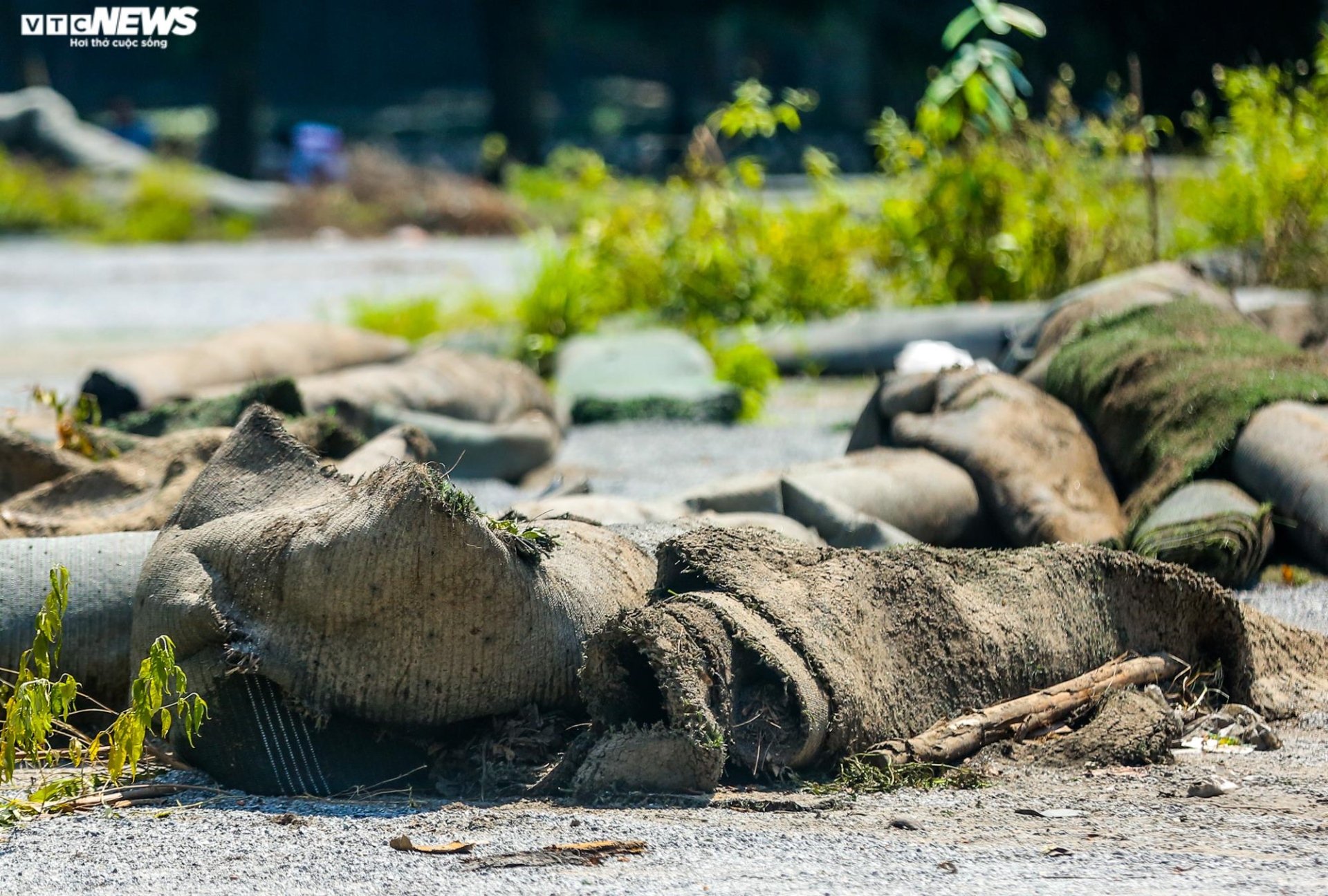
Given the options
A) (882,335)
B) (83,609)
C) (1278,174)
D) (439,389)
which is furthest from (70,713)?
(1278,174)

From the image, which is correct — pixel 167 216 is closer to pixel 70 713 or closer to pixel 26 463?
pixel 26 463

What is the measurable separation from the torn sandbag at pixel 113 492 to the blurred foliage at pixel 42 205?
15890 mm

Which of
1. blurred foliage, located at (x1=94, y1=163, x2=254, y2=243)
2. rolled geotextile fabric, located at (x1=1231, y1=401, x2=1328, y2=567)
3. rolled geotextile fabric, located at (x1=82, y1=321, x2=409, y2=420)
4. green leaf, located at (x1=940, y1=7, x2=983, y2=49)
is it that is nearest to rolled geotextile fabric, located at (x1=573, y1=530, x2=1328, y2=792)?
rolled geotextile fabric, located at (x1=1231, y1=401, x2=1328, y2=567)

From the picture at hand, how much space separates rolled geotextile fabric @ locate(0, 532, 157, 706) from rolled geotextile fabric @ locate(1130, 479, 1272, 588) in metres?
2.76

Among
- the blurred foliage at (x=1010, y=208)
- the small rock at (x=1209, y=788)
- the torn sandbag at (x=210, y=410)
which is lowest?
the small rock at (x=1209, y=788)

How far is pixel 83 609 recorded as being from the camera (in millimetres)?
3654

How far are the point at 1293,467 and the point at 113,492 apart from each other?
3.55 m

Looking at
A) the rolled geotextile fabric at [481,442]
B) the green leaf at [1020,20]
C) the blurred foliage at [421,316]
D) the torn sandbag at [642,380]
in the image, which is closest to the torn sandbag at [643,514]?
the rolled geotextile fabric at [481,442]

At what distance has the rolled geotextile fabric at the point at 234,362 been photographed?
21.4 feet

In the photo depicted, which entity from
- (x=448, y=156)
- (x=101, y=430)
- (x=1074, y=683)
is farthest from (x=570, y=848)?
(x=448, y=156)

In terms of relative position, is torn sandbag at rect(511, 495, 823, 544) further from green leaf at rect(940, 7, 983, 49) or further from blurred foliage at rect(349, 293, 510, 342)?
blurred foliage at rect(349, 293, 510, 342)

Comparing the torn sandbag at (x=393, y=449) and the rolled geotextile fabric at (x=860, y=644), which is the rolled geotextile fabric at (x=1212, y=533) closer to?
the rolled geotextile fabric at (x=860, y=644)

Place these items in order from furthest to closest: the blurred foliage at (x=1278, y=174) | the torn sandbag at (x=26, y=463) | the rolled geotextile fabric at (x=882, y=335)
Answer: the blurred foliage at (x=1278, y=174), the rolled geotextile fabric at (x=882, y=335), the torn sandbag at (x=26, y=463)

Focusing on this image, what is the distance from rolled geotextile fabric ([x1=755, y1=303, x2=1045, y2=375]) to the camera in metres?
8.52
